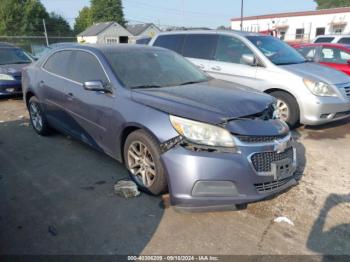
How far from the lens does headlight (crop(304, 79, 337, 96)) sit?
17.9 feet

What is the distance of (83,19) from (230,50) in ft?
278

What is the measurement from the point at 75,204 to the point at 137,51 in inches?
87.1

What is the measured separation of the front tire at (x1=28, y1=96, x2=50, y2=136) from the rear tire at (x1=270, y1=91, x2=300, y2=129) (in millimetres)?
4123

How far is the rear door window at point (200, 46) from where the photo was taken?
6.77m

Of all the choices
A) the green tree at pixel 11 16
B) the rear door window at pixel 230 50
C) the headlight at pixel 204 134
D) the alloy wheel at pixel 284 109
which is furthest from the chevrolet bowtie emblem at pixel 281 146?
the green tree at pixel 11 16

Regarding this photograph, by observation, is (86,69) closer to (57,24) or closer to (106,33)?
(106,33)

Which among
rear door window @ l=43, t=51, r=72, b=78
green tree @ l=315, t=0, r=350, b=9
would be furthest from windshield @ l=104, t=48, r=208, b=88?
green tree @ l=315, t=0, r=350, b=9

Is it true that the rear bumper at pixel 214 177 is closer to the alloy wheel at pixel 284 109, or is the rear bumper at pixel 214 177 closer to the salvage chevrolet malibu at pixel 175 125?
the salvage chevrolet malibu at pixel 175 125

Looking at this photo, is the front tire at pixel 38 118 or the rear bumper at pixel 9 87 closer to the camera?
the front tire at pixel 38 118

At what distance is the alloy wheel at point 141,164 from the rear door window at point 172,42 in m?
4.34

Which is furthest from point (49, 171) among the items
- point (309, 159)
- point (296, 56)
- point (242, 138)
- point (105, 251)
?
point (296, 56)

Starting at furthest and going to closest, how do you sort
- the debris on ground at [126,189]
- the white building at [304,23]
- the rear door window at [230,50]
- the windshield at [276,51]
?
the white building at [304,23], the rear door window at [230,50], the windshield at [276,51], the debris on ground at [126,189]

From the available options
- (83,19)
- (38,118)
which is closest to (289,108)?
(38,118)

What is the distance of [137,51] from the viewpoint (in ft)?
14.3
